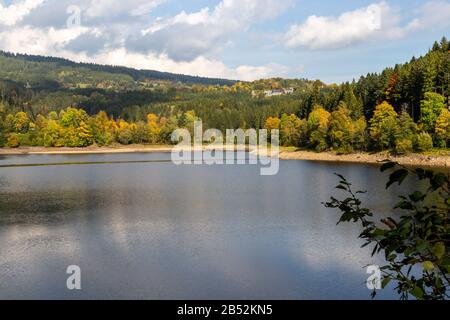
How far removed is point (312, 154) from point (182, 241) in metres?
70.6

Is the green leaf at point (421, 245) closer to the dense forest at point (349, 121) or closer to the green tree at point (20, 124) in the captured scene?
the dense forest at point (349, 121)

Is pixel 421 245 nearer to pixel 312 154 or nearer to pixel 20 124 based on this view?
pixel 312 154

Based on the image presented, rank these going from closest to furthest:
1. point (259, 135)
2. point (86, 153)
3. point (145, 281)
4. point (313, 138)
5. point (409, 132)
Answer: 1. point (145, 281)
2. point (409, 132)
3. point (313, 138)
4. point (86, 153)
5. point (259, 135)

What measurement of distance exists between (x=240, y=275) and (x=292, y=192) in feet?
91.8

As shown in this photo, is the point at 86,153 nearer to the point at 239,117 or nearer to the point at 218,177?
the point at 239,117

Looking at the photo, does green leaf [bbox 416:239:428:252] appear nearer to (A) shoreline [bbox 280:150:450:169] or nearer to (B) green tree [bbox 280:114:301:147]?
(A) shoreline [bbox 280:150:450:169]

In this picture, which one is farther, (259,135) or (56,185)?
(259,135)

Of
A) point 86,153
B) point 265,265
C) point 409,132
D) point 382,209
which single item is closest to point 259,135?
point 86,153

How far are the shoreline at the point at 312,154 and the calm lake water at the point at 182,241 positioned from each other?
25.6 feet

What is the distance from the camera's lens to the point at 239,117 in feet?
519

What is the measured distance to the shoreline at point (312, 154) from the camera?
7153 cm

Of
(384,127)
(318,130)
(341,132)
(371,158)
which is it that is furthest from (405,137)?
(318,130)

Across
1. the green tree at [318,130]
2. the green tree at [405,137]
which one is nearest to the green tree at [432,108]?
the green tree at [405,137]
